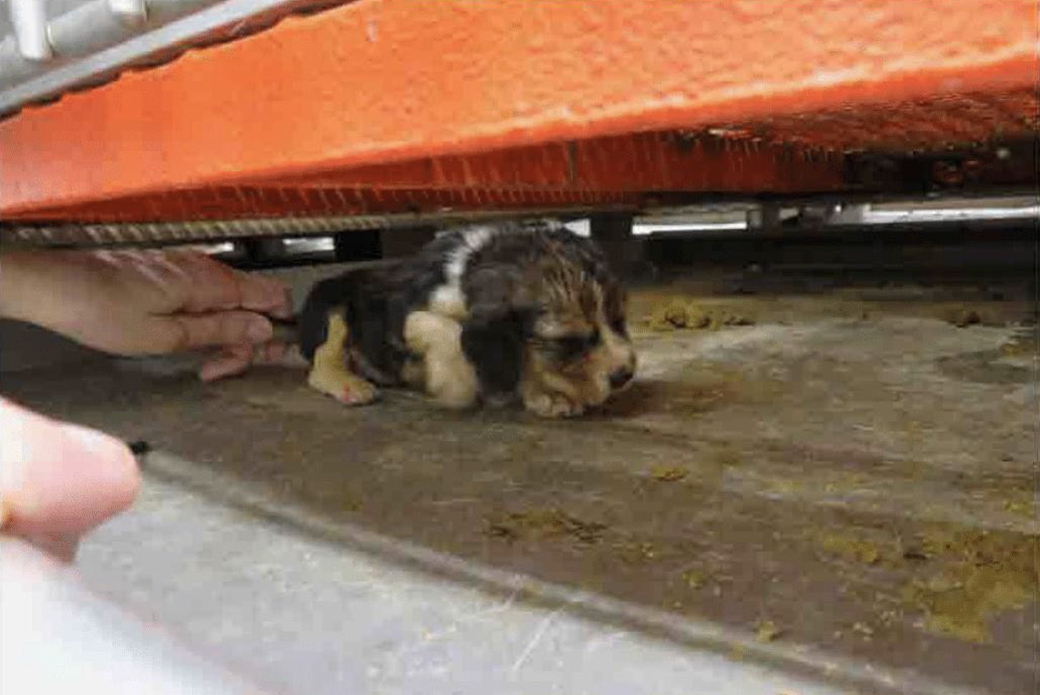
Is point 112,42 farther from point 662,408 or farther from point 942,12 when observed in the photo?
point 662,408

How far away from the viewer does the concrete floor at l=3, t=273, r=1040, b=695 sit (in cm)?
87

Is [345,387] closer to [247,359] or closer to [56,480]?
[247,359]

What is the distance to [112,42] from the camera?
1.03m

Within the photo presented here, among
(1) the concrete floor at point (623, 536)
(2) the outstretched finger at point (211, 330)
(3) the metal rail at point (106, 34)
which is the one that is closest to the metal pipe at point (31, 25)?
(3) the metal rail at point (106, 34)

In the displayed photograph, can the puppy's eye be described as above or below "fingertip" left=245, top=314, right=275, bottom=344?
above

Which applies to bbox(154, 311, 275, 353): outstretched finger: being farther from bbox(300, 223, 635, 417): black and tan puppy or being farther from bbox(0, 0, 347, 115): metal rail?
bbox(0, 0, 347, 115): metal rail

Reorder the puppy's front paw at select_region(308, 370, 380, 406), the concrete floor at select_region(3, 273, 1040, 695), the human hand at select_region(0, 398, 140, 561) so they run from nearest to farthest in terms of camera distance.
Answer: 1. the human hand at select_region(0, 398, 140, 561)
2. the concrete floor at select_region(3, 273, 1040, 695)
3. the puppy's front paw at select_region(308, 370, 380, 406)

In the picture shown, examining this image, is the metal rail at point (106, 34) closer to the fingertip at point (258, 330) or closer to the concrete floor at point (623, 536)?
the concrete floor at point (623, 536)

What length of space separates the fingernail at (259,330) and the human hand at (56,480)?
2091 millimetres

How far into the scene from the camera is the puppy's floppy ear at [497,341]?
1.78 metres

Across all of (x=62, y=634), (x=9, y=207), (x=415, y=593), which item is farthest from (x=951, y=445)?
(x=9, y=207)

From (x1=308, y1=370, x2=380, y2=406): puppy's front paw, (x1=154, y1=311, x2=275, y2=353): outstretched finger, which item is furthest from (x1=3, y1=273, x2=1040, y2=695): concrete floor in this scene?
(x1=154, y1=311, x2=275, y2=353): outstretched finger

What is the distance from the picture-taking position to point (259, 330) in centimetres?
250

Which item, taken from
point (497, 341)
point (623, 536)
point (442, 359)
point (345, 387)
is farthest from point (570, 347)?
point (623, 536)
